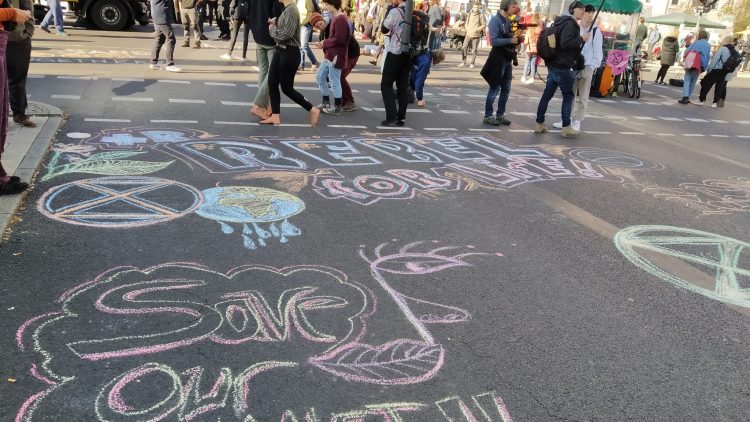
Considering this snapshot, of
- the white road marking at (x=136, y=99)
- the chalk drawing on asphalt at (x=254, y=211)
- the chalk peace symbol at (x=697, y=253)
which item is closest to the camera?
the chalk peace symbol at (x=697, y=253)

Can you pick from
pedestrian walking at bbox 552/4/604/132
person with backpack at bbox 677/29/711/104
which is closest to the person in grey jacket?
pedestrian walking at bbox 552/4/604/132

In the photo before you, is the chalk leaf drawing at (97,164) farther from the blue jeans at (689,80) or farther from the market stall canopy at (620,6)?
the market stall canopy at (620,6)

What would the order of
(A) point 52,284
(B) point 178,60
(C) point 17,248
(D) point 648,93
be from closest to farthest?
(A) point 52,284
(C) point 17,248
(B) point 178,60
(D) point 648,93

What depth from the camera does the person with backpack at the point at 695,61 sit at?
14.0 meters

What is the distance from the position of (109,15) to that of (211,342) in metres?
17.6

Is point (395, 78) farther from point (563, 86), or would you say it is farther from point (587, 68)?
point (587, 68)

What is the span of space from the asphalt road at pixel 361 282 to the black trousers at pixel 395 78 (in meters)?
1.34

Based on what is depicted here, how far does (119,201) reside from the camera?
15.0 feet

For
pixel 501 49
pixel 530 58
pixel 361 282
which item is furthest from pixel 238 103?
pixel 530 58

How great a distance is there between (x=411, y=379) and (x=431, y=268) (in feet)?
4.16

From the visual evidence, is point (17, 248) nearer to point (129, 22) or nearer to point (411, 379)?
point (411, 379)

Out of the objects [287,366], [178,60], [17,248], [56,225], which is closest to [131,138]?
[56,225]

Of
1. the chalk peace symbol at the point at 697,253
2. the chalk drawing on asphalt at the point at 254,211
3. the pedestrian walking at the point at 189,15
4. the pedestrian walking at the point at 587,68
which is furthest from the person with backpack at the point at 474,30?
the chalk drawing on asphalt at the point at 254,211

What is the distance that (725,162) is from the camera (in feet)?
26.3
